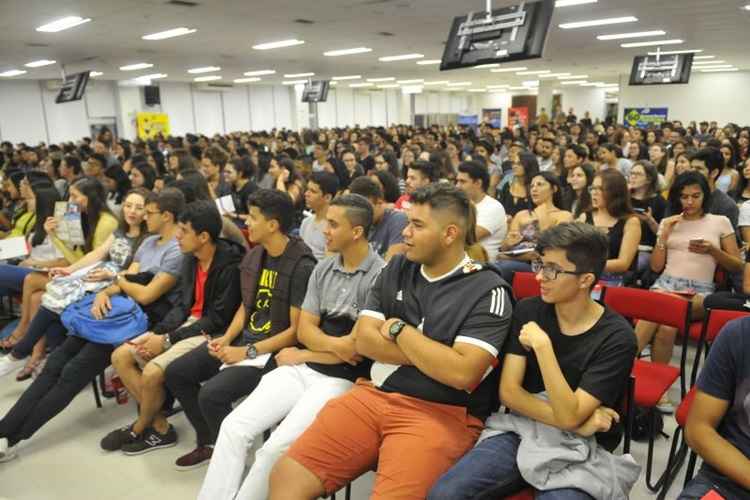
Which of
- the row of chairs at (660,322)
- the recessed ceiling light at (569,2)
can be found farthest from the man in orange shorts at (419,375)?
the recessed ceiling light at (569,2)

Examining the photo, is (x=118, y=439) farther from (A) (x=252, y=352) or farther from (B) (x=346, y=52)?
(B) (x=346, y=52)

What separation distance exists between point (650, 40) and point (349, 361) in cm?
1268

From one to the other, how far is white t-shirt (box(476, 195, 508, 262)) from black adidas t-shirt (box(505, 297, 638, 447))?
237cm

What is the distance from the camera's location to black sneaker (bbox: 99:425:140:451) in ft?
10.2

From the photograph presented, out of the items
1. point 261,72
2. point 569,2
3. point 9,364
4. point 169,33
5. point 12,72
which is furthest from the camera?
point 261,72

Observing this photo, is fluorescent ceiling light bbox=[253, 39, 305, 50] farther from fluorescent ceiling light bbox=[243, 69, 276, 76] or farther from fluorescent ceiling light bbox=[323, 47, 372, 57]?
fluorescent ceiling light bbox=[243, 69, 276, 76]

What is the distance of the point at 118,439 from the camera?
3.13 meters

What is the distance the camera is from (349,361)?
8.06ft

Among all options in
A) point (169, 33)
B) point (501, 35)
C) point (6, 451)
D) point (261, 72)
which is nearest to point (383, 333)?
point (6, 451)

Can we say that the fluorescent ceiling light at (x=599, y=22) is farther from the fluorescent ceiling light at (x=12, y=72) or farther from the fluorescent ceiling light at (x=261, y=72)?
the fluorescent ceiling light at (x=12, y=72)

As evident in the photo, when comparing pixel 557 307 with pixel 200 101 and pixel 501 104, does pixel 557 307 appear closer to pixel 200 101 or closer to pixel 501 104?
pixel 200 101

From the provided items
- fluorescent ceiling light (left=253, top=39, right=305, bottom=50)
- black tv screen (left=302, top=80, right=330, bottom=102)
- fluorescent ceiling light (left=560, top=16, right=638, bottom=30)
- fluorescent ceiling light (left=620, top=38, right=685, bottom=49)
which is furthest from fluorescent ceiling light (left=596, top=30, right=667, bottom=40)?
black tv screen (left=302, top=80, right=330, bottom=102)

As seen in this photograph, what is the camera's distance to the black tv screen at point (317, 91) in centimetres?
1680

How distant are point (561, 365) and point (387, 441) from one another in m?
0.67
